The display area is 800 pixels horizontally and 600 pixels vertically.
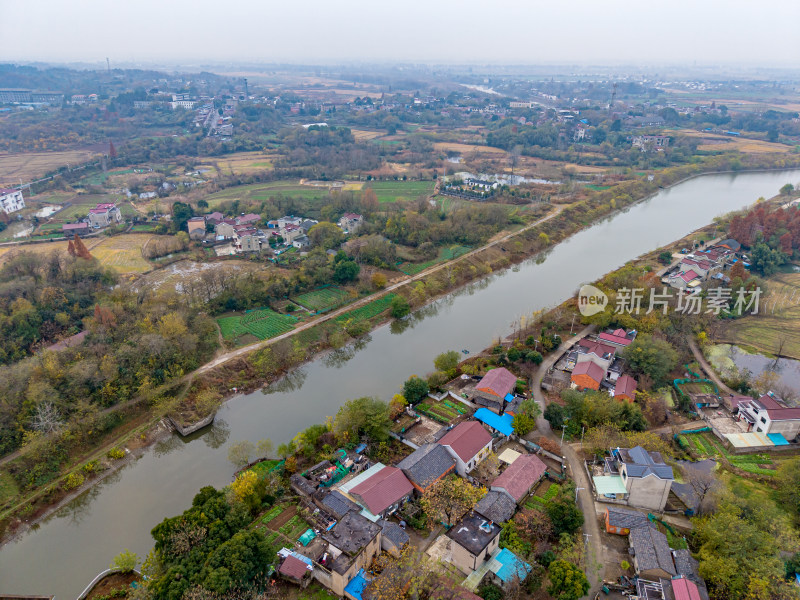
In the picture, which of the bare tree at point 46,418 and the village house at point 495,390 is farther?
the village house at point 495,390

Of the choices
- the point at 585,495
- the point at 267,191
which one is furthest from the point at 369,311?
the point at 267,191

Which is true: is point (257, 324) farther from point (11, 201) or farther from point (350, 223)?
point (11, 201)

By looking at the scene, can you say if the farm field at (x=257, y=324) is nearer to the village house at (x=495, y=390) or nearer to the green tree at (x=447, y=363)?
the green tree at (x=447, y=363)

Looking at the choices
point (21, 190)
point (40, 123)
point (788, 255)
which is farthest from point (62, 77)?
point (788, 255)

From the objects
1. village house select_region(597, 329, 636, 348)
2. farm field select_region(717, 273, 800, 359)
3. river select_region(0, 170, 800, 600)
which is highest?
village house select_region(597, 329, 636, 348)

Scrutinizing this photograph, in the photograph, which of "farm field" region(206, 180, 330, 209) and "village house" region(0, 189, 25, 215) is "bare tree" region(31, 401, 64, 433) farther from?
"village house" region(0, 189, 25, 215)

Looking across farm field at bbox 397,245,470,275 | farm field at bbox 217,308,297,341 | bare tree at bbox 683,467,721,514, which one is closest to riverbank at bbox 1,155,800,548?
farm field at bbox 397,245,470,275

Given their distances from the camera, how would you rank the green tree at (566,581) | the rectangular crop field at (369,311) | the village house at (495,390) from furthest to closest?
the rectangular crop field at (369,311), the village house at (495,390), the green tree at (566,581)

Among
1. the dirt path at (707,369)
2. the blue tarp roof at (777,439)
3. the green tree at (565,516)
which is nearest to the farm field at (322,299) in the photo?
the green tree at (565,516)
